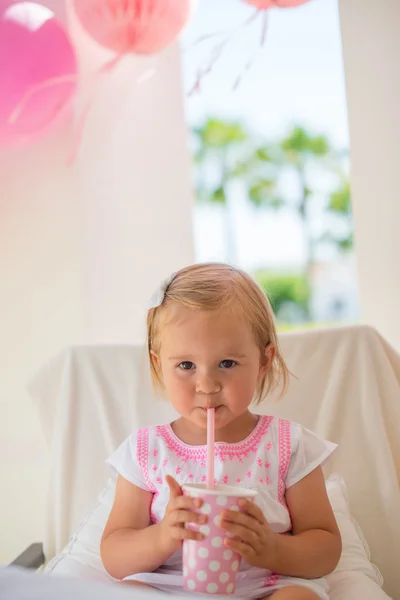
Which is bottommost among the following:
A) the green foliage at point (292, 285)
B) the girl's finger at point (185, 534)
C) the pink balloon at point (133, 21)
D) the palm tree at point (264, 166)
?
the green foliage at point (292, 285)

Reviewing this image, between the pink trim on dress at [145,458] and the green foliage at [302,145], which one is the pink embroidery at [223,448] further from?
the green foliage at [302,145]

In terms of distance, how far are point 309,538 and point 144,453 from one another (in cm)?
31

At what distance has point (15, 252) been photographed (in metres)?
2.30

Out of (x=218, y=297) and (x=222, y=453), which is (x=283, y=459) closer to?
(x=222, y=453)

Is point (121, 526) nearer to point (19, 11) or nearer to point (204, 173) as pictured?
point (19, 11)

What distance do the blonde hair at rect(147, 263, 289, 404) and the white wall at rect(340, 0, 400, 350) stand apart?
97 cm

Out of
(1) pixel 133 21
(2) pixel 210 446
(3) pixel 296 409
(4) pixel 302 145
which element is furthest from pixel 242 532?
(4) pixel 302 145

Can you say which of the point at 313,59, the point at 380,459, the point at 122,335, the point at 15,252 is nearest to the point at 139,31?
the point at 15,252

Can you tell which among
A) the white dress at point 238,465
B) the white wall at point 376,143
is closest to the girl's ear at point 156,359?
the white dress at point 238,465

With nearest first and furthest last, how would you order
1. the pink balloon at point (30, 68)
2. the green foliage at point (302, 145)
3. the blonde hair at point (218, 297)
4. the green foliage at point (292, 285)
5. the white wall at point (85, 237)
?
1. the blonde hair at point (218, 297)
2. the pink balloon at point (30, 68)
3. the white wall at point (85, 237)
4. the green foliage at point (292, 285)
5. the green foliage at point (302, 145)

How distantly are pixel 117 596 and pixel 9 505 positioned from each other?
1.78m

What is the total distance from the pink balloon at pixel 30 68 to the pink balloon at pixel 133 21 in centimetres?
10

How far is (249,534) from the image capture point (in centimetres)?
94

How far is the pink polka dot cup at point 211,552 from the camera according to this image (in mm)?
911
